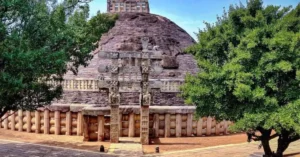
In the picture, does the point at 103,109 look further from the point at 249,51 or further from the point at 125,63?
the point at 249,51

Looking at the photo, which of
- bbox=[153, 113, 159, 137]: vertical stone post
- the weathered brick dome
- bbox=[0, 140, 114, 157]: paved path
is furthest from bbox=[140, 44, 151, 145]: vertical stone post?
the weathered brick dome

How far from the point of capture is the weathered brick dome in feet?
74.6

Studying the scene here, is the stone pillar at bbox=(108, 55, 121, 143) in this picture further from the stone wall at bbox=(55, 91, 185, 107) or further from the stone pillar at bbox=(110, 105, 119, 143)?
the stone wall at bbox=(55, 91, 185, 107)

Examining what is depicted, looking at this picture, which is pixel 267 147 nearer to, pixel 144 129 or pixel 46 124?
pixel 144 129

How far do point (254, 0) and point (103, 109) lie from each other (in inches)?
289

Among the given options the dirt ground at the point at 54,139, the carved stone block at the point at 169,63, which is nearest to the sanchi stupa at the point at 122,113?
the dirt ground at the point at 54,139

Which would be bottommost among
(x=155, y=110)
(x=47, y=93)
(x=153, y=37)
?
(x=155, y=110)

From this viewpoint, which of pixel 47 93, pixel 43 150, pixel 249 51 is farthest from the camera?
pixel 43 150

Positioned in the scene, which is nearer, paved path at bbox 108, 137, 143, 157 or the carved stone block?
paved path at bbox 108, 137, 143, 157

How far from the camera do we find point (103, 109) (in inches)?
514

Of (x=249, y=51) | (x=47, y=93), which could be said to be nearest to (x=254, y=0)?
(x=249, y=51)

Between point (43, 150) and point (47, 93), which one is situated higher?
point (47, 93)

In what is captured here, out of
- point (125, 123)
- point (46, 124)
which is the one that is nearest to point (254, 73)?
point (125, 123)

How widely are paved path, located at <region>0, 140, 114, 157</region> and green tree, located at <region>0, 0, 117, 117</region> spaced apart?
246cm
